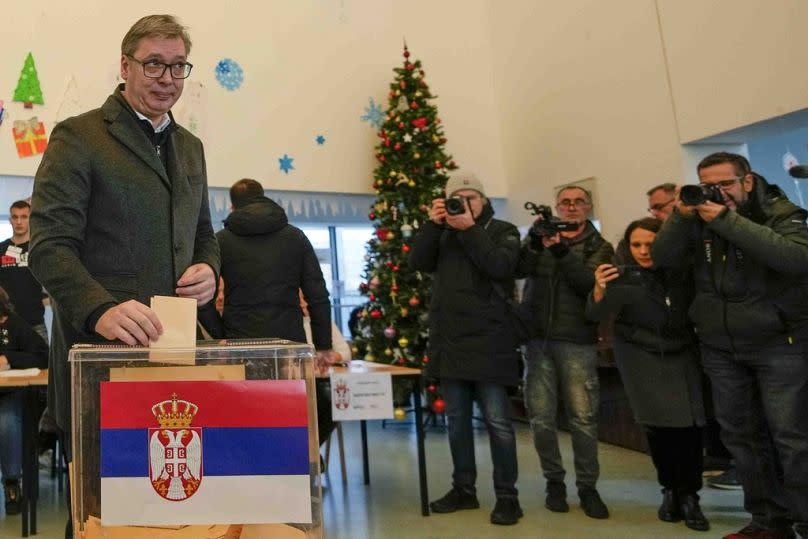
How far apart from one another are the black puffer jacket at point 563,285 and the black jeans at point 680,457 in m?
0.54

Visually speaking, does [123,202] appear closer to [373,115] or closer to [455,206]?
[455,206]

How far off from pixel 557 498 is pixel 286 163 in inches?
158

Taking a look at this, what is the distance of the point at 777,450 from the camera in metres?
2.83

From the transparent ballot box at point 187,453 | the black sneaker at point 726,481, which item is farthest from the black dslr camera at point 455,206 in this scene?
the transparent ballot box at point 187,453

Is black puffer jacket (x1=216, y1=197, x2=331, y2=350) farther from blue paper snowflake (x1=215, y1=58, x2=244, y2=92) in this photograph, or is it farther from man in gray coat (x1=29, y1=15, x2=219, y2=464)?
blue paper snowflake (x1=215, y1=58, x2=244, y2=92)

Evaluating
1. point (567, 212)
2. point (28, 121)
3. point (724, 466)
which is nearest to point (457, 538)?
point (567, 212)

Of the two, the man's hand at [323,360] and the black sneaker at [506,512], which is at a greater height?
the man's hand at [323,360]

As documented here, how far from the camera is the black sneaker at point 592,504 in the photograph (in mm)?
3299

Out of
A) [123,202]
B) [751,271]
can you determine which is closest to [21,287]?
[123,202]

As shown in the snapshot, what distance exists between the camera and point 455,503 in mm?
3531

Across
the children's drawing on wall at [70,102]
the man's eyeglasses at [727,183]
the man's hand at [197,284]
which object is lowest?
the man's hand at [197,284]

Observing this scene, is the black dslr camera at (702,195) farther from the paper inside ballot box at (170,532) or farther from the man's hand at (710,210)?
the paper inside ballot box at (170,532)

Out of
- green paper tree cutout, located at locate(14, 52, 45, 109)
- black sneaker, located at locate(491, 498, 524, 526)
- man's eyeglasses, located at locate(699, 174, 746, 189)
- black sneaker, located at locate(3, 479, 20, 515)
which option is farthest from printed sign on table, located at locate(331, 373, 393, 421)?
green paper tree cutout, located at locate(14, 52, 45, 109)

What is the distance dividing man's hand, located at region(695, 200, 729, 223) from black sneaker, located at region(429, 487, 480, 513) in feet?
5.58
